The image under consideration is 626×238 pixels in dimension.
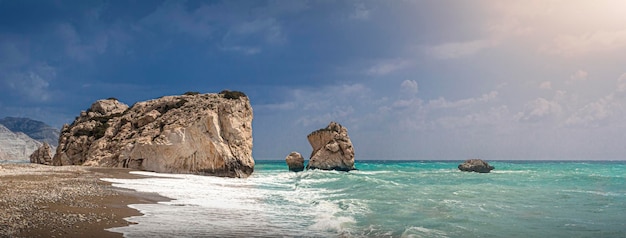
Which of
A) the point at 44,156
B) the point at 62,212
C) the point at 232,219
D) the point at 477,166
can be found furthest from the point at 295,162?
the point at 62,212

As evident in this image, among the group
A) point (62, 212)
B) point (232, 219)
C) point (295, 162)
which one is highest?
point (295, 162)

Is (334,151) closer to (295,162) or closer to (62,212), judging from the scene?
(295,162)

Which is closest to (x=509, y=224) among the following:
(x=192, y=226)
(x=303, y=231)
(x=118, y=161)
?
(x=303, y=231)

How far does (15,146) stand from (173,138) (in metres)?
Answer: 156

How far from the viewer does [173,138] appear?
35.3 metres

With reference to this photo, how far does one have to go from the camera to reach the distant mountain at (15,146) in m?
144

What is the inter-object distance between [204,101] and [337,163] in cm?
2525

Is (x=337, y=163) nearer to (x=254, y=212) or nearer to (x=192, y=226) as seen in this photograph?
(x=254, y=212)

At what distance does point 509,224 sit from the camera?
1236 cm

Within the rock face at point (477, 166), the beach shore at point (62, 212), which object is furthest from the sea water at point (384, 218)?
the rock face at point (477, 166)

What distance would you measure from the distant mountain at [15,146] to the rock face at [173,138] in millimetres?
119489

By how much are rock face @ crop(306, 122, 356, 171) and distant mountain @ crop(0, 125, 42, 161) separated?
126 meters

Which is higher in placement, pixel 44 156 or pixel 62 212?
pixel 44 156

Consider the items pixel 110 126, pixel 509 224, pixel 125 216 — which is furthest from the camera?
pixel 110 126
